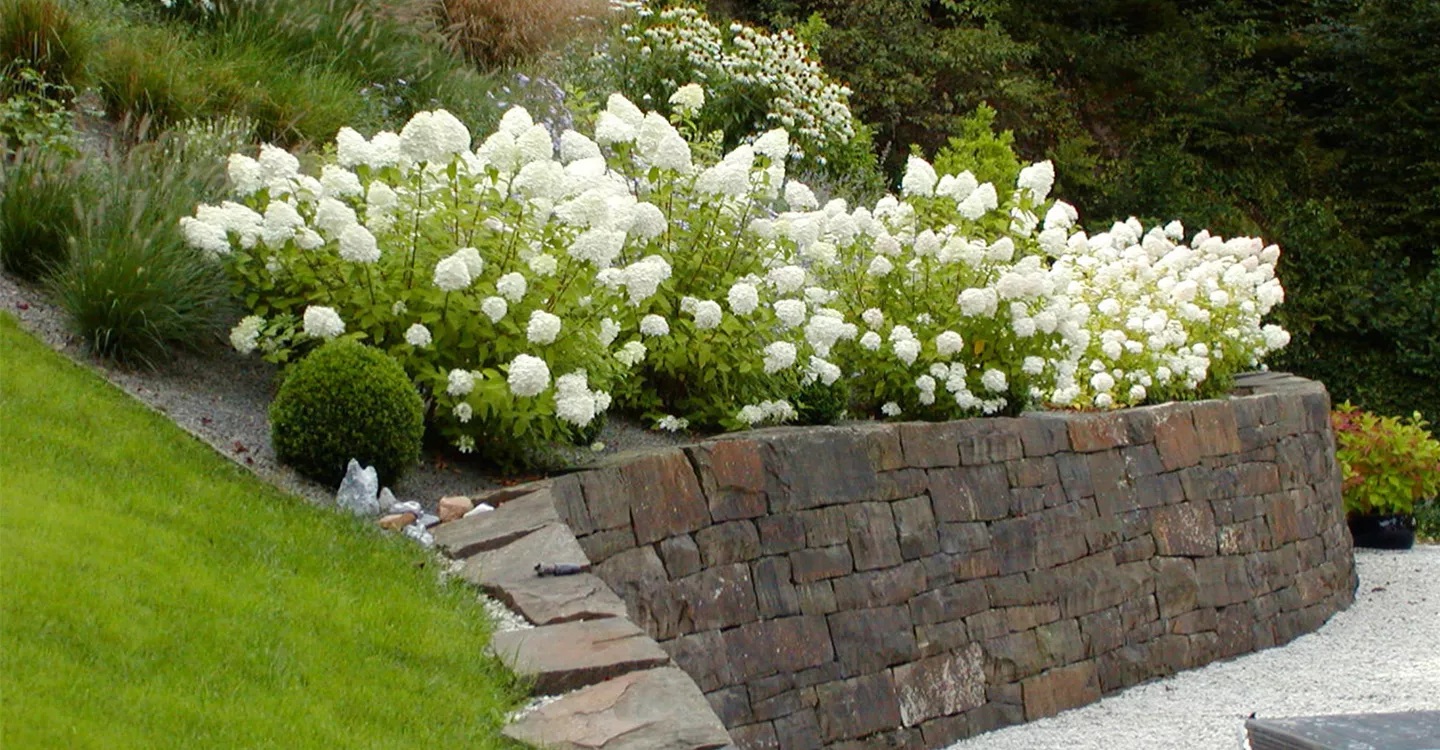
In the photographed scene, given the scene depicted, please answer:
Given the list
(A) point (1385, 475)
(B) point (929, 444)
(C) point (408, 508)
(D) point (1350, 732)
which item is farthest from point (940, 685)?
(A) point (1385, 475)

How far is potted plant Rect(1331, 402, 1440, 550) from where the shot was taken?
1127 cm

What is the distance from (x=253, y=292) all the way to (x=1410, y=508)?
9.54 metres

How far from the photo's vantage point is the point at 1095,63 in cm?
1730

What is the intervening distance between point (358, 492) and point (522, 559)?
67cm

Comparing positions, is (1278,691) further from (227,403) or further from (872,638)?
(227,403)

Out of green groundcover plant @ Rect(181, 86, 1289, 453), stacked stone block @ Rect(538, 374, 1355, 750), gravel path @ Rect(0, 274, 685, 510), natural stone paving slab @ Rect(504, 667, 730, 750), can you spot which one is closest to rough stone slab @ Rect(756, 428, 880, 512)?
stacked stone block @ Rect(538, 374, 1355, 750)

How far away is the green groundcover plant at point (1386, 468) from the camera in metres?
11.3

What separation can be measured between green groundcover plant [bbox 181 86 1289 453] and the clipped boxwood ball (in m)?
0.22

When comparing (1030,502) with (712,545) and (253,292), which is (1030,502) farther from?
(253,292)

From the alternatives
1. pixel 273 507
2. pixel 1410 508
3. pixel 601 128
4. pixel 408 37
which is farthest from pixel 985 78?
pixel 273 507

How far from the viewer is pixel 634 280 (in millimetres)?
5660

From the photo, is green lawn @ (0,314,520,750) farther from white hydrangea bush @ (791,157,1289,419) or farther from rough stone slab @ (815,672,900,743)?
white hydrangea bush @ (791,157,1289,419)

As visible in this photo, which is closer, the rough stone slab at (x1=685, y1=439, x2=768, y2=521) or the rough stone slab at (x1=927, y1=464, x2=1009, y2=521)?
the rough stone slab at (x1=685, y1=439, x2=768, y2=521)

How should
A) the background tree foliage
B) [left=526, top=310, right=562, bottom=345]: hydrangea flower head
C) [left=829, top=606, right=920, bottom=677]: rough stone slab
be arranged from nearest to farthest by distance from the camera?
[left=526, top=310, right=562, bottom=345]: hydrangea flower head, [left=829, top=606, right=920, bottom=677]: rough stone slab, the background tree foliage
